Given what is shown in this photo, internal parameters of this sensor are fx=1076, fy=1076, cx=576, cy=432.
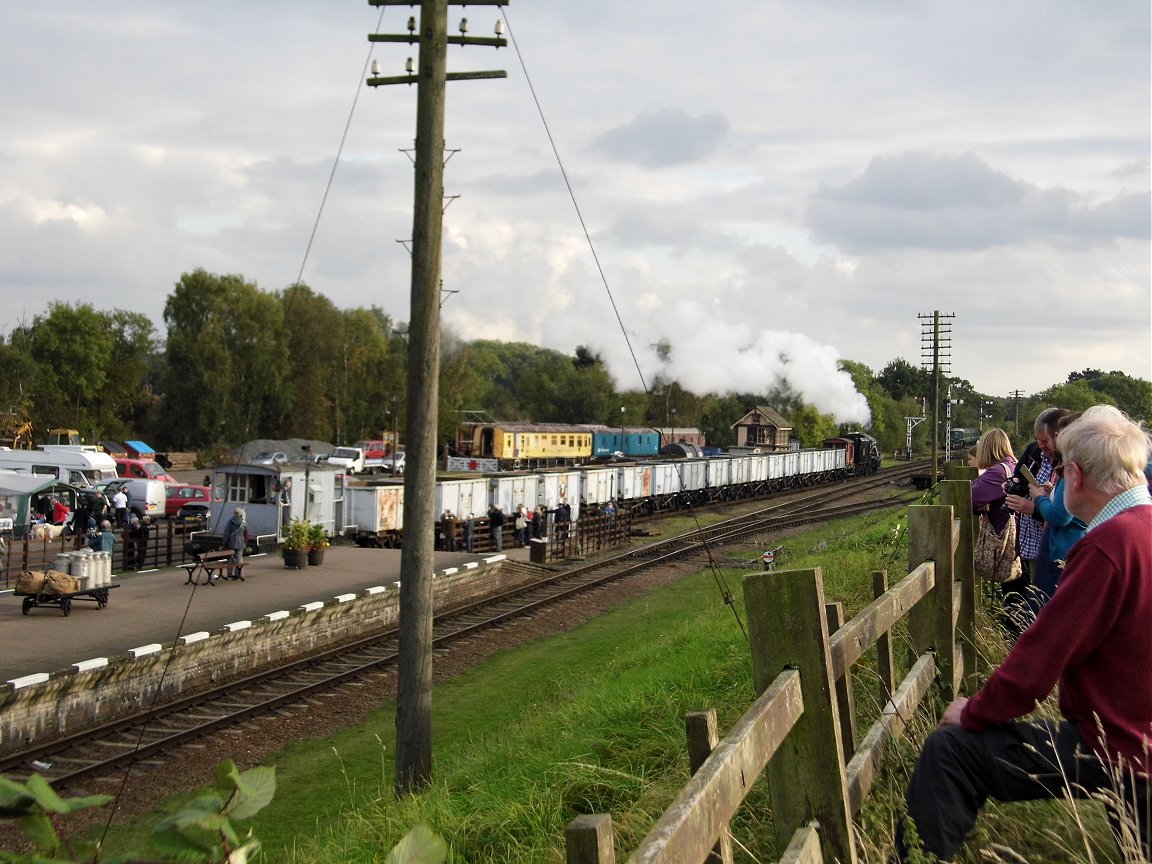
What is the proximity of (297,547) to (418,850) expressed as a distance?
67.3 feet

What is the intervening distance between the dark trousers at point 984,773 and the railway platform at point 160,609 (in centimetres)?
874

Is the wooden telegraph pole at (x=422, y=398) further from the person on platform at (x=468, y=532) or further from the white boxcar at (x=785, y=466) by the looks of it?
the white boxcar at (x=785, y=466)

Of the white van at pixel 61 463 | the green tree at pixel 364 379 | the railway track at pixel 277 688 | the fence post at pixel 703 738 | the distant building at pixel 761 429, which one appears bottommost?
the railway track at pixel 277 688

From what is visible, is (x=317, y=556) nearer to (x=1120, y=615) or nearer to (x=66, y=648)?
(x=66, y=648)

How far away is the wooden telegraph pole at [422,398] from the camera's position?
9.46 m

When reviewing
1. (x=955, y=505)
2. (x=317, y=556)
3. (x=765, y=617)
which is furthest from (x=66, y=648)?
(x=765, y=617)

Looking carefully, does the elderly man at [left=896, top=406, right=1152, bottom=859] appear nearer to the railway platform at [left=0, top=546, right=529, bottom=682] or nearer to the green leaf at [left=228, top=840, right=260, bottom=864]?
the green leaf at [left=228, top=840, right=260, bottom=864]

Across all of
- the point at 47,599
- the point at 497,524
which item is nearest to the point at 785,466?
the point at 497,524

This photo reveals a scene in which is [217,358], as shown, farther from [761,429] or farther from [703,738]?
[703,738]

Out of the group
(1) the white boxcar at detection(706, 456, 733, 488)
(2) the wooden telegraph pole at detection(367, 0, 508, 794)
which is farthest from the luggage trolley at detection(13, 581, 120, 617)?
(1) the white boxcar at detection(706, 456, 733, 488)

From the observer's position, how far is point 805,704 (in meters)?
3.14

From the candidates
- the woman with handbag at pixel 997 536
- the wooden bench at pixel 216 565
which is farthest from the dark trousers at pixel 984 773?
the wooden bench at pixel 216 565

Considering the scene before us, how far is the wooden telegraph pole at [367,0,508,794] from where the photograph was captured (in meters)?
9.46

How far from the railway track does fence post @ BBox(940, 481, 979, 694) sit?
4.80ft
